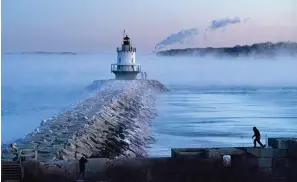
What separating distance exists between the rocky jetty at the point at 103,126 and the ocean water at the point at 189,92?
0.80 ft

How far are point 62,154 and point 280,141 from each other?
2.14 metres

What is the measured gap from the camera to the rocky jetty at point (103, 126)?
726cm

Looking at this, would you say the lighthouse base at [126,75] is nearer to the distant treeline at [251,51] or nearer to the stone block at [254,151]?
the distant treeline at [251,51]

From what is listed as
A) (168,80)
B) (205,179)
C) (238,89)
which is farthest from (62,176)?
(238,89)

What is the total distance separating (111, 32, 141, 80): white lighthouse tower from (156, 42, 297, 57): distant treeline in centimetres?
47

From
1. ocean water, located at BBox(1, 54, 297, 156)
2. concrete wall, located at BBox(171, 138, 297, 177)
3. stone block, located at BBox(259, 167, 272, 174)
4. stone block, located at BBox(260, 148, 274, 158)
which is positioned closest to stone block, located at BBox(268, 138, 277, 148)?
concrete wall, located at BBox(171, 138, 297, 177)

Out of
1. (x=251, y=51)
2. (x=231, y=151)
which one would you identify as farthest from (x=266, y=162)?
(x=251, y=51)

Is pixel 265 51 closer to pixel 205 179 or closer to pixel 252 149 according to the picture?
pixel 252 149

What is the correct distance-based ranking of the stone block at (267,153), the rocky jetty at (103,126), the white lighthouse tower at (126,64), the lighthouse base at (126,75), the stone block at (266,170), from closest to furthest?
the stone block at (266,170)
the stone block at (267,153)
the rocky jetty at (103,126)
the white lighthouse tower at (126,64)
the lighthouse base at (126,75)

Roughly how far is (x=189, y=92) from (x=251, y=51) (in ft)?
3.65

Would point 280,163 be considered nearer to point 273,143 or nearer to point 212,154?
point 273,143

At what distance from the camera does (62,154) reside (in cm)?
668

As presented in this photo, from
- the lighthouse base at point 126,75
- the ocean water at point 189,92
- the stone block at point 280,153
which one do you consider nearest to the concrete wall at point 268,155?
the stone block at point 280,153

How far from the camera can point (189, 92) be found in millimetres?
9656
